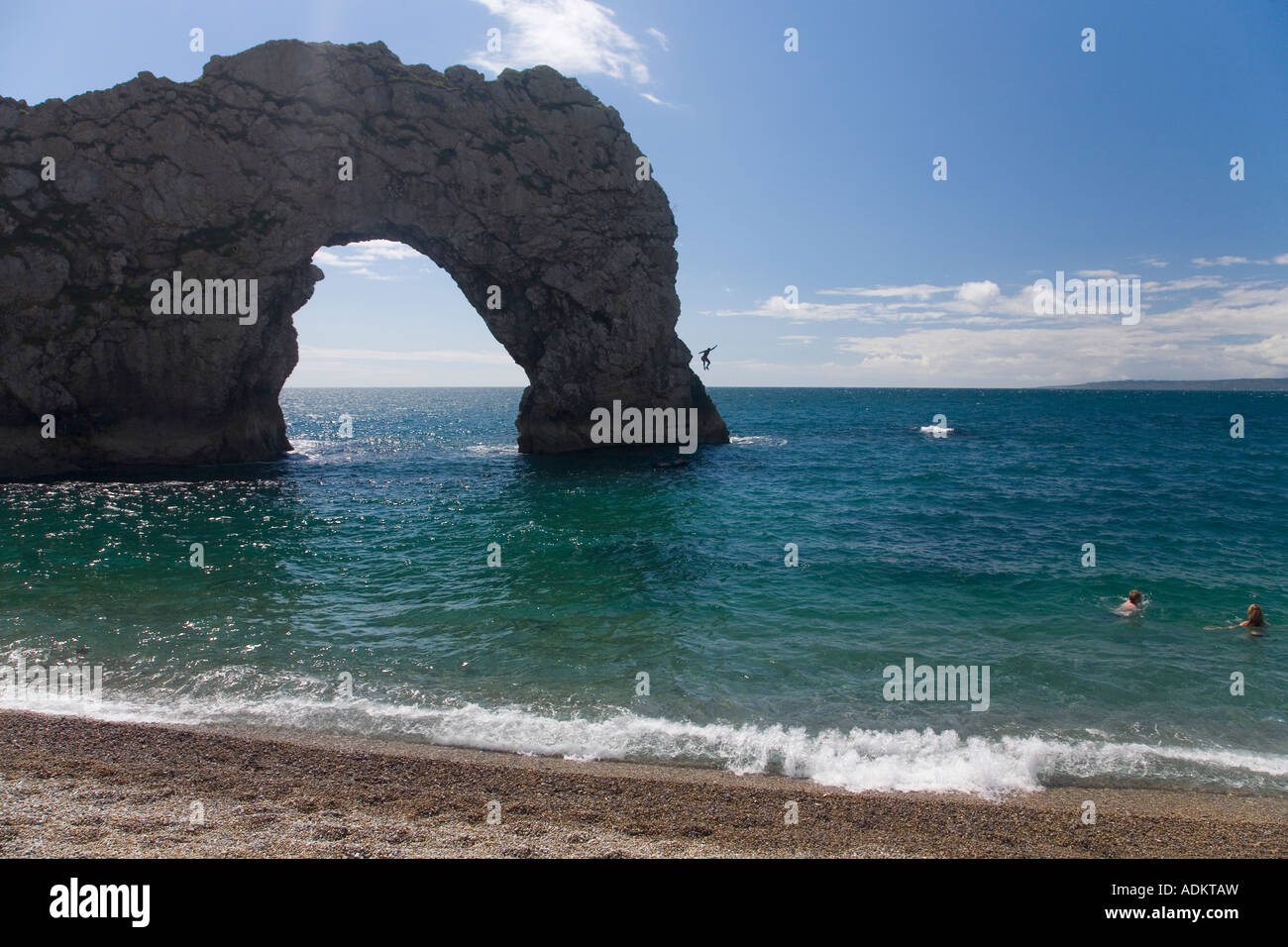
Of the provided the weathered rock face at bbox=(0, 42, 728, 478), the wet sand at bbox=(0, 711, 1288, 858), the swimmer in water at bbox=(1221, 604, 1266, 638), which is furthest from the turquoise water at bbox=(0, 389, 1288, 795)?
the weathered rock face at bbox=(0, 42, 728, 478)

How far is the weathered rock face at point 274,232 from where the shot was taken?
121 ft

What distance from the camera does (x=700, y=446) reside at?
5272 centimetres

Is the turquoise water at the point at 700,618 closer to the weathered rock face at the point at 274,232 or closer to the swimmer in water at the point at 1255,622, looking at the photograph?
the swimmer in water at the point at 1255,622

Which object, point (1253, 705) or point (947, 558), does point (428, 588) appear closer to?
point (947, 558)

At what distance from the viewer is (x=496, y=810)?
26.6 feet

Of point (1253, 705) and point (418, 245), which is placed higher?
point (418, 245)

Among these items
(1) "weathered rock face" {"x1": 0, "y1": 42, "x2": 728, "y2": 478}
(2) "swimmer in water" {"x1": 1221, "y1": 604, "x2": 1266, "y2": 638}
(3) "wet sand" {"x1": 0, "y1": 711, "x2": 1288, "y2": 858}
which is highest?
(1) "weathered rock face" {"x1": 0, "y1": 42, "x2": 728, "y2": 478}

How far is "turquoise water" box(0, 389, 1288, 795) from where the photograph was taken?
10.6 metres

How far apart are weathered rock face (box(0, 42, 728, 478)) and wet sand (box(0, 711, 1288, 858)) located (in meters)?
36.7

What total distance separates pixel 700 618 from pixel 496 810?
859cm

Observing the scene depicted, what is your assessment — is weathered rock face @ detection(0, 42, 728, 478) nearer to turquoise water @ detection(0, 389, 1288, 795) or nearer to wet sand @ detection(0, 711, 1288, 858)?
turquoise water @ detection(0, 389, 1288, 795)

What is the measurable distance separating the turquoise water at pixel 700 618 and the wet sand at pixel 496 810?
76 cm
